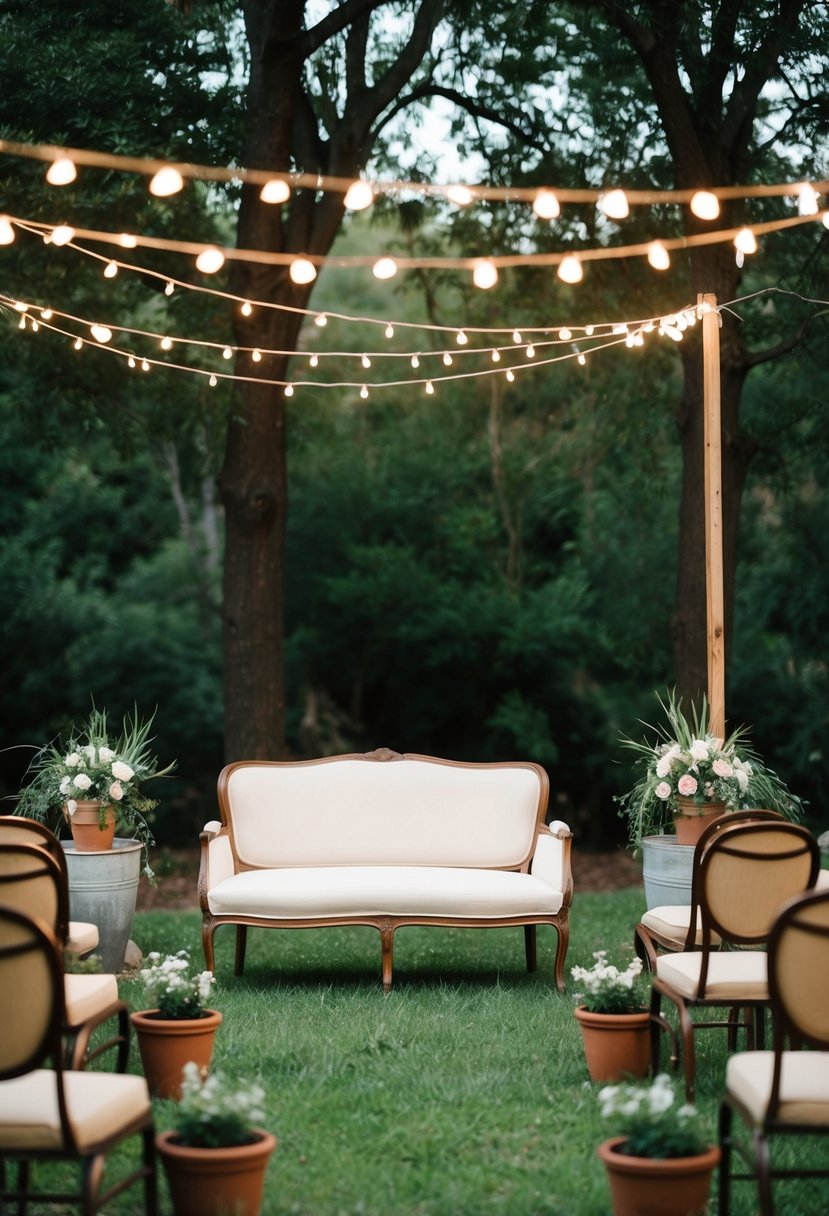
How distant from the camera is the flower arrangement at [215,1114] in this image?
124 inches

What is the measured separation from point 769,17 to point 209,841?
21.2 feet

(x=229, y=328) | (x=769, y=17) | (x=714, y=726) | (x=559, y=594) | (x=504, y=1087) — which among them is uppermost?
(x=769, y=17)

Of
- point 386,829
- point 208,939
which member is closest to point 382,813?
point 386,829

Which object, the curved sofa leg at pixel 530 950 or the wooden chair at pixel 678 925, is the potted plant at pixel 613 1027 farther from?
the curved sofa leg at pixel 530 950

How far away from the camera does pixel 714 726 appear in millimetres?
6691

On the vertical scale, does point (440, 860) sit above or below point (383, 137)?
below

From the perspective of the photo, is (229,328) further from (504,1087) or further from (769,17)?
(504,1087)

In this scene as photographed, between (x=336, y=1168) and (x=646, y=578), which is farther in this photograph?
(x=646, y=578)

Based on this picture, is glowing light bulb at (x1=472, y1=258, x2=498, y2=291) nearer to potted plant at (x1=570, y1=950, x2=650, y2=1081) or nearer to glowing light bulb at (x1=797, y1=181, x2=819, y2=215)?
glowing light bulb at (x1=797, y1=181, x2=819, y2=215)

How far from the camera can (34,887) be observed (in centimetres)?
405

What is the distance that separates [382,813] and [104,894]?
60.0 inches

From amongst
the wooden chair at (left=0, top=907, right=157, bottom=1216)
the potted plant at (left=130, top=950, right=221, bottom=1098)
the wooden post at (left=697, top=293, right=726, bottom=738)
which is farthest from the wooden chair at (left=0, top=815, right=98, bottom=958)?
the wooden post at (left=697, top=293, right=726, bottom=738)

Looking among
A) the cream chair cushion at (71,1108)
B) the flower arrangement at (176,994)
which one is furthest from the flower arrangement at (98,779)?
the cream chair cushion at (71,1108)

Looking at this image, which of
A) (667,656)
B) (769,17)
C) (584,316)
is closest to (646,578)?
(667,656)
